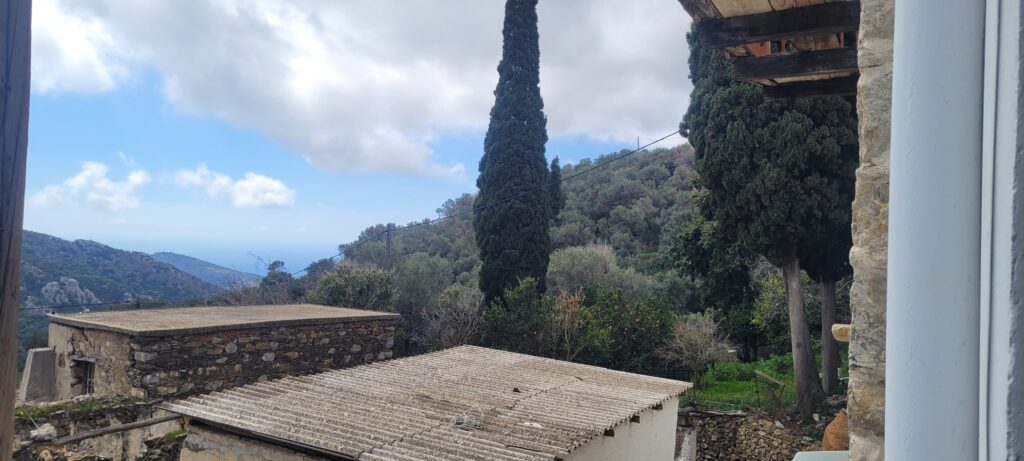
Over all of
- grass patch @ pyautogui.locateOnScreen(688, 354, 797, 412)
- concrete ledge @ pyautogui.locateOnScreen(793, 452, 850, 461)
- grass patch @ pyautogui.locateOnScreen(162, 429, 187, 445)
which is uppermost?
concrete ledge @ pyautogui.locateOnScreen(793, 452, 850, 461)

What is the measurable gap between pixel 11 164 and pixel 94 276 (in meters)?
20.0

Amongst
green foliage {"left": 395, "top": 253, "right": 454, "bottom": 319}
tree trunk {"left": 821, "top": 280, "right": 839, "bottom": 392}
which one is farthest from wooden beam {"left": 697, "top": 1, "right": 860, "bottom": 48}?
green foliage {"left": 395, "top": 253, "right": 454, "bottom": 319}

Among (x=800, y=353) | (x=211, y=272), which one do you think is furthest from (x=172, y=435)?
(x=211, y=272)

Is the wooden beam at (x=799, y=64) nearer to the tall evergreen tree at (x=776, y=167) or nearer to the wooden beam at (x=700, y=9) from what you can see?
the wooden beam at (x=700, y=9)

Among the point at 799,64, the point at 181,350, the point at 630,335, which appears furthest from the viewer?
the point at 630,335

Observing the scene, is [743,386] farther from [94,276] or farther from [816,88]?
[94,276]

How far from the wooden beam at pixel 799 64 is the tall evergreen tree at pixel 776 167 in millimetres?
8246

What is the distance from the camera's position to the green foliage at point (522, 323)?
1416 centimetres

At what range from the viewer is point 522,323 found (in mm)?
14273

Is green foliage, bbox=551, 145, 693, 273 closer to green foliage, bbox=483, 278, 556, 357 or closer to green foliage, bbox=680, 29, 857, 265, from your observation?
green foliage, bbox=483, 278, 556, 357

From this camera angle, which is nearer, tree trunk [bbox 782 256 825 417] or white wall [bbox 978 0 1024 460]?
white wall [bbox 978 0 1024 460]

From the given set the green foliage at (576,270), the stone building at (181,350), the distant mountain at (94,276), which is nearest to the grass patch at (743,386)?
the green foliage at (576,270)

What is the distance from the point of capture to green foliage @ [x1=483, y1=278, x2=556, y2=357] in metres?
14.2

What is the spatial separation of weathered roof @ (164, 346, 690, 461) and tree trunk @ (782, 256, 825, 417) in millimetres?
4961
